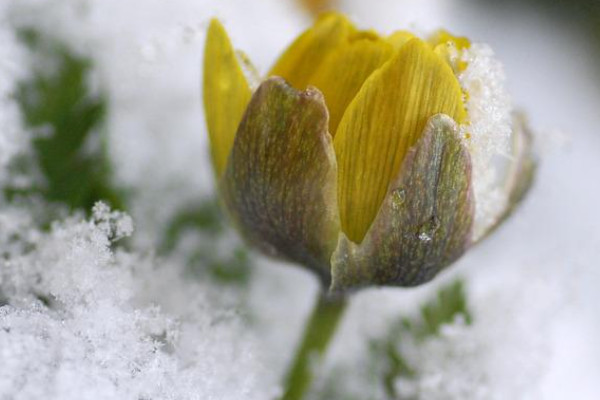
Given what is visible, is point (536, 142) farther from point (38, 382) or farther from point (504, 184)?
point (38, 382)

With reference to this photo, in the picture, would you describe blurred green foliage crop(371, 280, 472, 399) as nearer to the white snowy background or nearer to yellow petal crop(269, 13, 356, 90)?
the white snowy background

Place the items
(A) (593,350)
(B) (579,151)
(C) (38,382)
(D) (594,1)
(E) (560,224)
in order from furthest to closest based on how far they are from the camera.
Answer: (D) (594,1) → (B) (579,151) → (E) (560,224) → (A) (593,350) → (C) (38,382)

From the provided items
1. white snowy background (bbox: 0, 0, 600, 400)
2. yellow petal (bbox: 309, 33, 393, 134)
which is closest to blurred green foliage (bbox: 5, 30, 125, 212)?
white snowy background (bbox: 0, 0, 600, 400)

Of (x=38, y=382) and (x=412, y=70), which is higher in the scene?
(x=412, y=70)

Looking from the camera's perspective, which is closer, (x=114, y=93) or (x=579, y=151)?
(x=114, y=93)

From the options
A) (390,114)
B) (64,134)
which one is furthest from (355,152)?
(64,134)

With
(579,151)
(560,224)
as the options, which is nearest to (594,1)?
(579,151)

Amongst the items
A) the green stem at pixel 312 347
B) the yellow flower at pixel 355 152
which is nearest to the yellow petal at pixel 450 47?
the yellow flower at pixel 355 152

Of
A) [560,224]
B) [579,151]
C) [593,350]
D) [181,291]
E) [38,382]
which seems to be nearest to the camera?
[38,382]

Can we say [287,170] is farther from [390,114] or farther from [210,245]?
[210,245]
